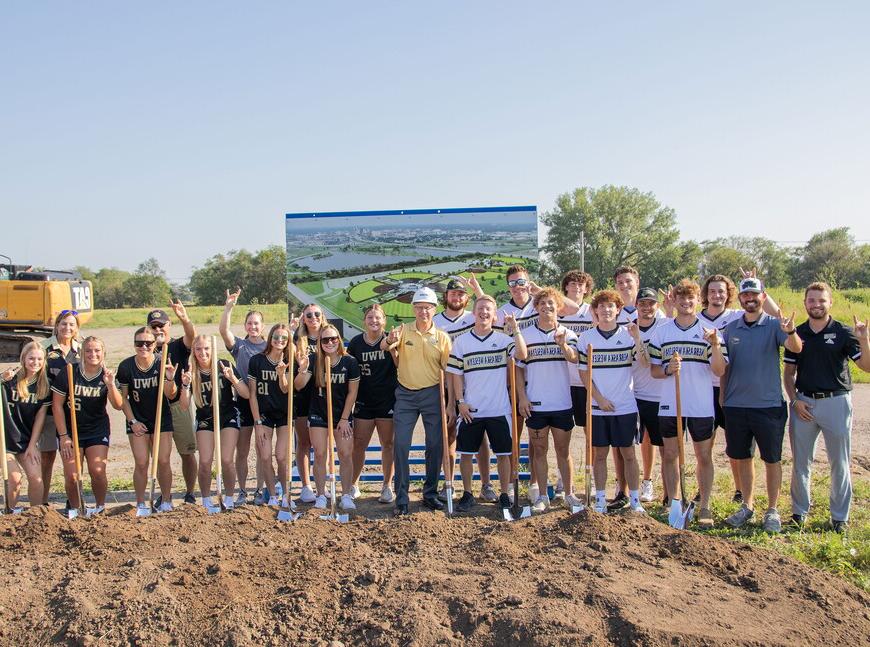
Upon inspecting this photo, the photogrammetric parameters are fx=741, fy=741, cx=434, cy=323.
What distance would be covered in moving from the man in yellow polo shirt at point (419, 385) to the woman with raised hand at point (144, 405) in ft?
7.00

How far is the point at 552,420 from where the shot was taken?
22.3 feet

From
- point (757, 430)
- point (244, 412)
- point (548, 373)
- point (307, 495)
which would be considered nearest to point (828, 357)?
point (757, 430)

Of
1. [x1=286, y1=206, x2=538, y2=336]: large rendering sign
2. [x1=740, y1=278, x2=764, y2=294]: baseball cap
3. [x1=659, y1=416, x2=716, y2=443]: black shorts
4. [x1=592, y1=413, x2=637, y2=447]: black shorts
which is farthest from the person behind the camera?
[x1=286, y1=206, x2=538, y2=336]: large rendering sign

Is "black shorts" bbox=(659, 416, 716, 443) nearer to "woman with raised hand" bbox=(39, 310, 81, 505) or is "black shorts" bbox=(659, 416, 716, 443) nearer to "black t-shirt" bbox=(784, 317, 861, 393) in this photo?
"black t-shirt" bbox=(784, 317, 861, 393)

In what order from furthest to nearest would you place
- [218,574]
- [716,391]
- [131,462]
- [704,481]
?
[131,462], [716,391], [704,481], [218,574]

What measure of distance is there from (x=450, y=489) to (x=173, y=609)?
2.97 metres

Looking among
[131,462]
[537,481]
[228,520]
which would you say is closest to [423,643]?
[228,520]

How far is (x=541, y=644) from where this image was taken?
398cm

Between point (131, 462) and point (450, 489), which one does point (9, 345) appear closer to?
point (131, 462)

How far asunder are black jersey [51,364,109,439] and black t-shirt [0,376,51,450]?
0.63ft

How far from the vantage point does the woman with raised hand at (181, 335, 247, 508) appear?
699 centimetres

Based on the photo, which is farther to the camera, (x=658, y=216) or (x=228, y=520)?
(x=658, y=216)

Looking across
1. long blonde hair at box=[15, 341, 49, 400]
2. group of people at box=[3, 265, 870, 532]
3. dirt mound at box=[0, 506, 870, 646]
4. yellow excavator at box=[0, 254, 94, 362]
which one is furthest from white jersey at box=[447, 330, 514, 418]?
yellow excavator at box=[0, 254, 94, 362]

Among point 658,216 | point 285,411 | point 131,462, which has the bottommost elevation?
point 131,462
